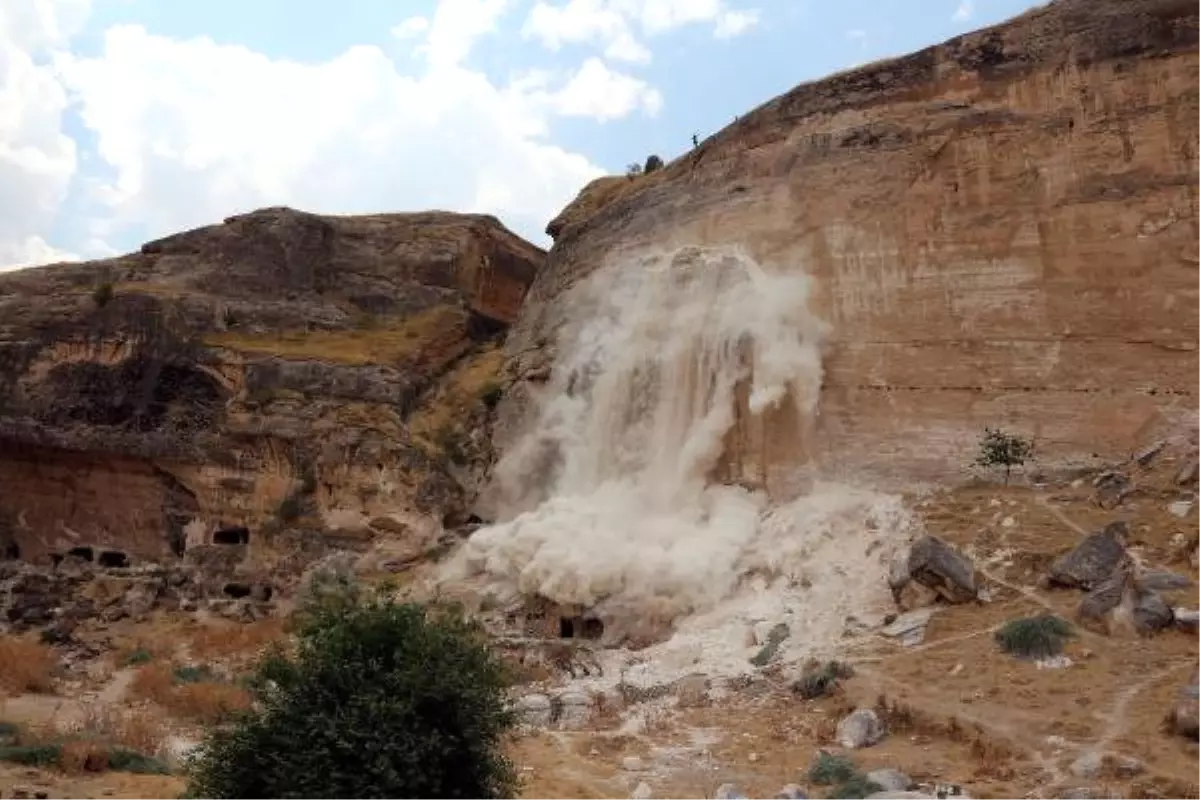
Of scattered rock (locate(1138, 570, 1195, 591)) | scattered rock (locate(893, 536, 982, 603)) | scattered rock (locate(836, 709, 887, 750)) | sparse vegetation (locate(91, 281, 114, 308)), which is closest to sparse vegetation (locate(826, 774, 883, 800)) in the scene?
scattered rock (locate(836, 709, 887, 750))

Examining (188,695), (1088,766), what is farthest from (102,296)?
(1088,766)

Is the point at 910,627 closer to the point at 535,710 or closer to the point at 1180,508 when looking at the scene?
the point at 1180,508

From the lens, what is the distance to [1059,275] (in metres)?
21.3

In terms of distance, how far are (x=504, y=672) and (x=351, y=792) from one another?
2.10 meters

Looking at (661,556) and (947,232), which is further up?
(947,232)

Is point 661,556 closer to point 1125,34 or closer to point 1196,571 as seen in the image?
point 1196,571

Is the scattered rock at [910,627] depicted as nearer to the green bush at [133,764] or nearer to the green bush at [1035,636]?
the green bush at [1035,636]

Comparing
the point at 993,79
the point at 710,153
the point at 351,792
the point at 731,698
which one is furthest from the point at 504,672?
the point at 710,153

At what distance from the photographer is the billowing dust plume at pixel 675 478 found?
20.0 m

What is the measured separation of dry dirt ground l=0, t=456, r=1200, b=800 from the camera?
11.4 m

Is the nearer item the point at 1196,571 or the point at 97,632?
the point at 1196,571

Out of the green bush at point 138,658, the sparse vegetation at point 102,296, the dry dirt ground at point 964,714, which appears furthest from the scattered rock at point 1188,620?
the sparse vegetation at point 102,296

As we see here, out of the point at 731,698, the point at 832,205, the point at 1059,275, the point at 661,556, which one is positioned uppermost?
the point at 832,205

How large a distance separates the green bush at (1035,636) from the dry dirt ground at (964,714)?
213 millimetres
